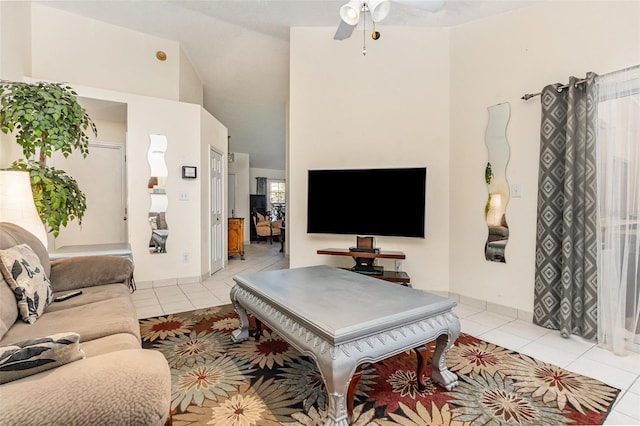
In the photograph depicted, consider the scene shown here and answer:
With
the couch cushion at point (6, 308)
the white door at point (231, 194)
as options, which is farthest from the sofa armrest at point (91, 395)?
the white door at point (231, 194)

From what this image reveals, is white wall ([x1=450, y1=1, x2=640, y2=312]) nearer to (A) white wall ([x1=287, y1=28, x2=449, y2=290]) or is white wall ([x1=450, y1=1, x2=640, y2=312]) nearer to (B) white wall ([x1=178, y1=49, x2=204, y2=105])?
(A) white wall ([x1=287, y1=28, x2=449, y2=290])

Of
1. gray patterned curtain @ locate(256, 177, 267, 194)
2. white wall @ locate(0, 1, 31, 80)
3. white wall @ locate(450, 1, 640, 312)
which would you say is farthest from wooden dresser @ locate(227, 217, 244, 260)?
white wall @ locate(450, 1, 640, 312)

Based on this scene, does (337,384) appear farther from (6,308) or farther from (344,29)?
(344,29)

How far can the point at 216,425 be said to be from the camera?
57.9 inches

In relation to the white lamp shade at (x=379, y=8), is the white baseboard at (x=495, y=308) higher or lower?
lower

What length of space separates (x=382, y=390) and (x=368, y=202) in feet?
6.87

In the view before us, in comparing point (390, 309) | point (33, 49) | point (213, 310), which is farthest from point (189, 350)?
point (33, 49)

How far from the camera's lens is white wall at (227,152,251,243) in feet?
29.5

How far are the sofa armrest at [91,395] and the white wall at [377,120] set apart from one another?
2928 mm

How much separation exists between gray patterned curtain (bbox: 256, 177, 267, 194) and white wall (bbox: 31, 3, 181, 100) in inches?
212

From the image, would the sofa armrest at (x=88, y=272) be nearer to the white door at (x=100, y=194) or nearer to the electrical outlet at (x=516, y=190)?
the white door at (x=100, y=194)

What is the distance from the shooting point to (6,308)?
1.43m

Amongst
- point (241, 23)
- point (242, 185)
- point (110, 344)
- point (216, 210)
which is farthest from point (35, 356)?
point (242, 185)

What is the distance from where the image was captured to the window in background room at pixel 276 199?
1040 centimetres
